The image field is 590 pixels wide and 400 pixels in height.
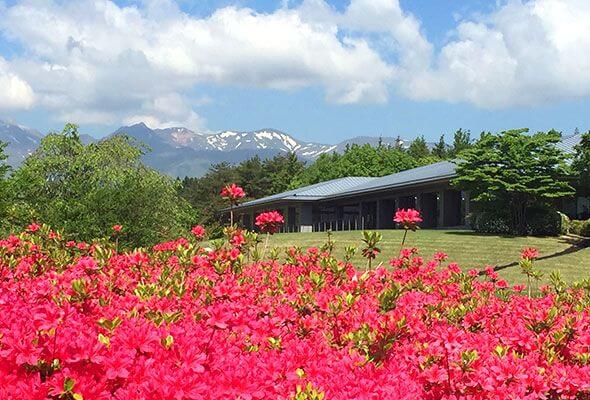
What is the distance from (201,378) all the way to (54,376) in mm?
496

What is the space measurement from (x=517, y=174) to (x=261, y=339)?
27.3 m

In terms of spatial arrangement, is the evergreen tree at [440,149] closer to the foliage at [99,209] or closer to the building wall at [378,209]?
the building wall at [378,209]

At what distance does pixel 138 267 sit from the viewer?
608 cm

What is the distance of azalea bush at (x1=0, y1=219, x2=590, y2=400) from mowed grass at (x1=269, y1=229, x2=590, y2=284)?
43.0 ft

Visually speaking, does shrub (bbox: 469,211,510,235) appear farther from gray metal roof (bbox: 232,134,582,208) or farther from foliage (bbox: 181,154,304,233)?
foliage (bbox: 181,154,304,233)

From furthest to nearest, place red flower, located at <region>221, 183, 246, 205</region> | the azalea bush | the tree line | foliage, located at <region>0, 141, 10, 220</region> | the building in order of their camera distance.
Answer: the building, foliage, located at <region>0, 141, 10, 220</region>, the tree line, red flower, located at <region>221, 183, 246, 205</region>, the azalea bush

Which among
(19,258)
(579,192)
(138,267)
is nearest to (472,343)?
(138,267)

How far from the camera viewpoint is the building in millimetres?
34938

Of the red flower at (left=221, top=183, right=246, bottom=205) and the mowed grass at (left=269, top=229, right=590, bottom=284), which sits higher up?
the red flower at (left=221, top=183, right=246, bottom=205)

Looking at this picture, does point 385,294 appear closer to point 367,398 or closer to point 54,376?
point 367,398

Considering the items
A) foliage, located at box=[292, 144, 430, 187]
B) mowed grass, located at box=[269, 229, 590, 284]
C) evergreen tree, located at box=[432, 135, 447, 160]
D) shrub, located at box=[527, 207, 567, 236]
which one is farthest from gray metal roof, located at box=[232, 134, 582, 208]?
evergreen tree, located at box=[432, 135, 447, 160]

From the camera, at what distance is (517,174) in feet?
93.4

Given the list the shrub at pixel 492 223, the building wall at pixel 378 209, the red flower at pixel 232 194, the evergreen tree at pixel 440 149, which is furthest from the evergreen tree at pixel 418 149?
the red flower at pixel 232 194

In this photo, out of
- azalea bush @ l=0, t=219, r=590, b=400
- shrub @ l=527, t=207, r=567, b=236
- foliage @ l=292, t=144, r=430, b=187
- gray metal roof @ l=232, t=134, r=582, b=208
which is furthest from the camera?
foliage @ l=292, t=144, r=430, b=187
